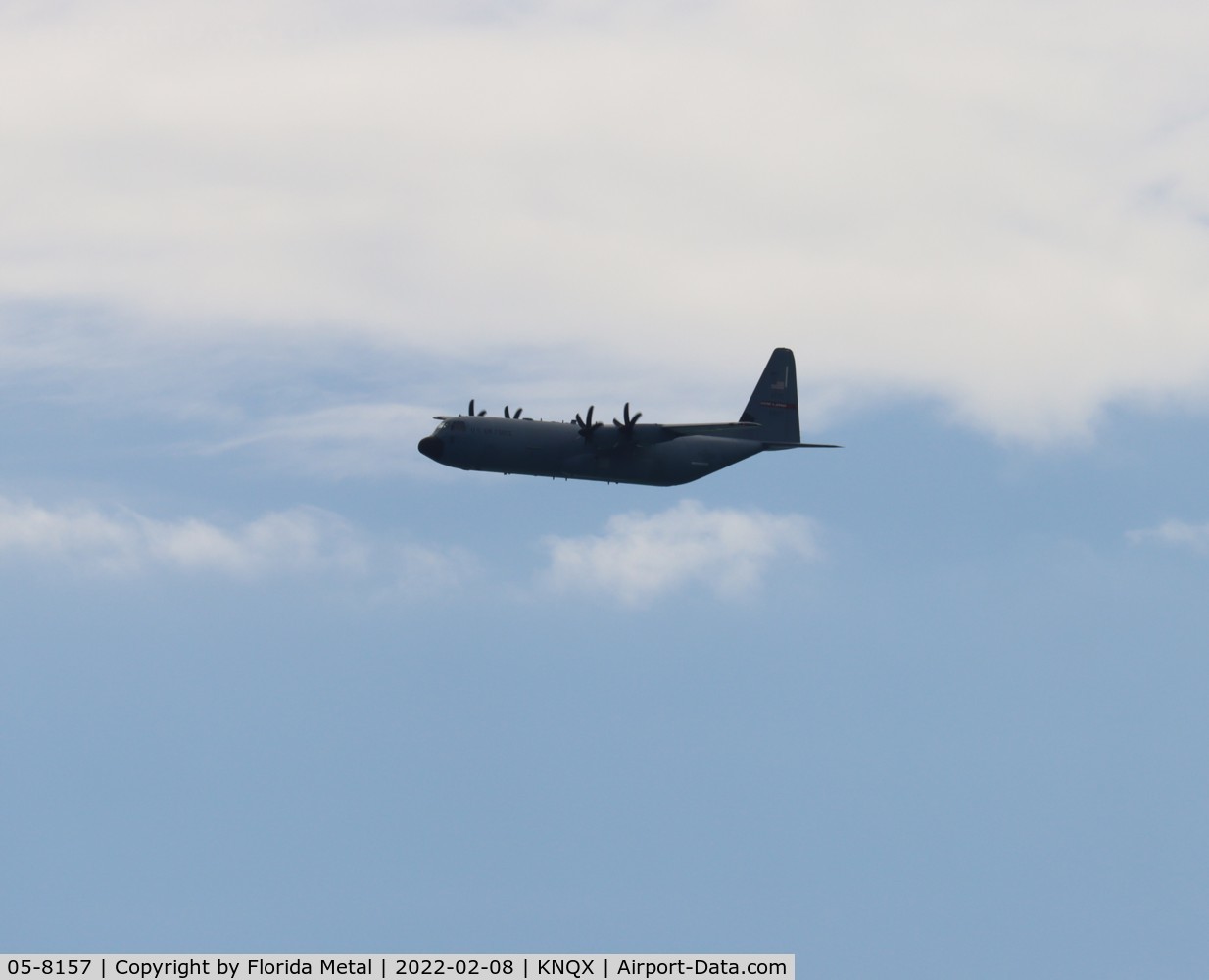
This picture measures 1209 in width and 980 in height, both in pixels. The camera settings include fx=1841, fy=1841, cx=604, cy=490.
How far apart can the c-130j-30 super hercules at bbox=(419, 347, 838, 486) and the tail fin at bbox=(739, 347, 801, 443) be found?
12.7 feet

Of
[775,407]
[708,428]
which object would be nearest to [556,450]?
[708,428]

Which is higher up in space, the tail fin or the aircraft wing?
the tail fin

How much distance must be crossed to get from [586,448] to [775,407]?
624 inches

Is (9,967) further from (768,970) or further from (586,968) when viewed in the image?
(768,970)

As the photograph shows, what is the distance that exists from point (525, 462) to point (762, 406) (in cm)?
1882

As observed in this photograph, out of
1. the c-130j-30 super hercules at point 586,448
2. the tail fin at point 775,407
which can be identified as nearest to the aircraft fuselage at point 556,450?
the c-130j-30 super hercules at point 586,448

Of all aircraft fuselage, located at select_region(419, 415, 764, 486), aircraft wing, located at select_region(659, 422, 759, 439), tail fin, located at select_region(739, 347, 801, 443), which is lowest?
aircraft fuselage, located at select_region(419, 415, 764, 486)

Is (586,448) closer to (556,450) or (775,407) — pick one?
(556,450)

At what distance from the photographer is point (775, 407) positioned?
5295 inches

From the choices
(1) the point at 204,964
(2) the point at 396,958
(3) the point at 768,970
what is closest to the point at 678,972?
(3) the point at 768,970

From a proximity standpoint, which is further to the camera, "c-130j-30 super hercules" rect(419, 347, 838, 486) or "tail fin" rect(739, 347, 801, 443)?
"tail fin" rect(739, 347, 801, 443)

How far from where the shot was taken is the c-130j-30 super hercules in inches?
5007

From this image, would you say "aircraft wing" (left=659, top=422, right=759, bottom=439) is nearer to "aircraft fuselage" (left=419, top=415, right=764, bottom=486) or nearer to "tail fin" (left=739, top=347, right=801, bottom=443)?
"aircraft fuselage" (left=419, top=415, right=764, bottom=486)

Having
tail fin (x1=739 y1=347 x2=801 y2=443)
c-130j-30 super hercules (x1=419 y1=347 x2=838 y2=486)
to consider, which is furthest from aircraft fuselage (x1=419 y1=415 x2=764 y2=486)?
tail fin (x1=739 y1=347 x2=801 y2=443)
